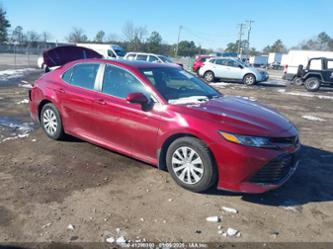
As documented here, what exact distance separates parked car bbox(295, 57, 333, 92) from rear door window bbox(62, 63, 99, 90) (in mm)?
16286

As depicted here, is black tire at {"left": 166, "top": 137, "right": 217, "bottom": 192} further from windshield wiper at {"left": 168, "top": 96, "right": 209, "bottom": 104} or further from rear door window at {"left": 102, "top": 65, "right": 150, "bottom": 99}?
rear door window at {"left": 102, "top": 65, "right": 150, "bottom": 99}

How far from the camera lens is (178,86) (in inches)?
191

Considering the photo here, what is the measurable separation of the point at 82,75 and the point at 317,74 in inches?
648

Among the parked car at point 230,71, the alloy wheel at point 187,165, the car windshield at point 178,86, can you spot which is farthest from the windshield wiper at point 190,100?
the parked car at point 230,71

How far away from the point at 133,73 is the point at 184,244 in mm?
2529

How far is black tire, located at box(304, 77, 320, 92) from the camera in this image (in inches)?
726

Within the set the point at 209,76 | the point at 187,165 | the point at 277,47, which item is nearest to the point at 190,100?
the point at 187,165

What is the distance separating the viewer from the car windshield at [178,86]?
4.50 m

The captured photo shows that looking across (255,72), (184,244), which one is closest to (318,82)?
(255,72)

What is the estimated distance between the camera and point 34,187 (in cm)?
410

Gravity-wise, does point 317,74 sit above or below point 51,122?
above

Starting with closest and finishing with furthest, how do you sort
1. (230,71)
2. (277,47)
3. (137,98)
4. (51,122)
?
1. (137,98)
2. (51,122)
3. (230,71)
4. (277,47)

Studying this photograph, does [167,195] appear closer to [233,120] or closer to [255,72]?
[233,120]

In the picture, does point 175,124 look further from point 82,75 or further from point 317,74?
point 317,74
